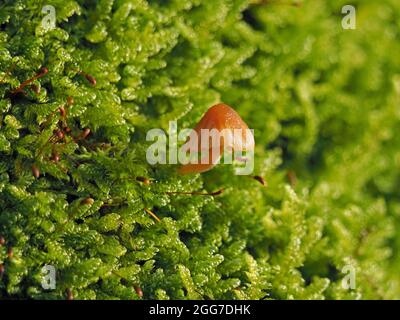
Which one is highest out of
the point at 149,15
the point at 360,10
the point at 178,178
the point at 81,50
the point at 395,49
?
the point at 360,10

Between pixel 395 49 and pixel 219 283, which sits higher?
pixel 395 49

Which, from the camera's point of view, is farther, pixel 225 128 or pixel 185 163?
pixel 185 163

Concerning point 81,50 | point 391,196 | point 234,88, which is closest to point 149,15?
point 81,50

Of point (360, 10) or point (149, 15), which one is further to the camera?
point (360, 10)

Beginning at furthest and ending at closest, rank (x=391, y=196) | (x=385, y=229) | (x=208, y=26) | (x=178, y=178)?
(x=391, y=196), (x=385, y=229), (x=208, y=26), (x=178, y=178)
